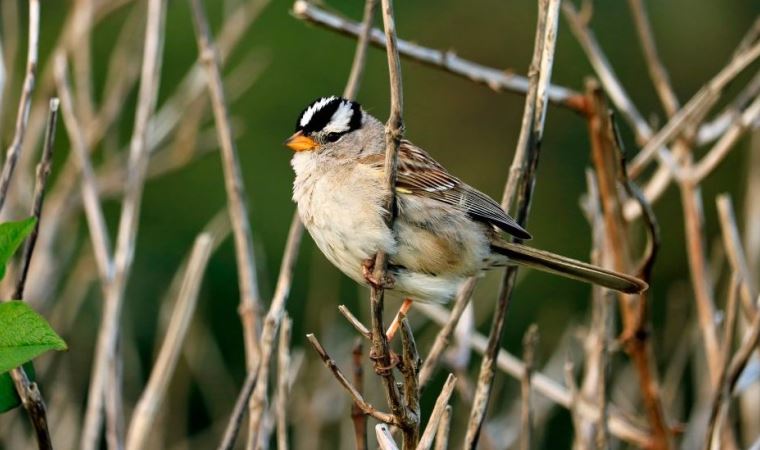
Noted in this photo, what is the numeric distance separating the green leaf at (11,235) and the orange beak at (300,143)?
1.20 m

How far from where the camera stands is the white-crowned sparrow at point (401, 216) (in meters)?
2.46

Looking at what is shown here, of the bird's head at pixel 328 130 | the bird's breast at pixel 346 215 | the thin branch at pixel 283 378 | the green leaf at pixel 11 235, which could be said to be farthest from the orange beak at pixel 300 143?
the green leaf at pixel 11 235

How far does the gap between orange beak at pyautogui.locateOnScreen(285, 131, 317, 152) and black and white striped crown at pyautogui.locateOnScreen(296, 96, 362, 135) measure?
0.02 m

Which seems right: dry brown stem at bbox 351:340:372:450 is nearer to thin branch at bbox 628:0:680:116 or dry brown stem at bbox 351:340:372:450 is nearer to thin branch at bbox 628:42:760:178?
thin branch at bbox 628:42:760:178

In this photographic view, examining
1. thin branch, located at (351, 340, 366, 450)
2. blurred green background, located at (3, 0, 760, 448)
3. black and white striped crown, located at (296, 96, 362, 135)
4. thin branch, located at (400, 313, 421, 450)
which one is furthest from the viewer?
blurred green background, located at (3, 0, 760, 448)

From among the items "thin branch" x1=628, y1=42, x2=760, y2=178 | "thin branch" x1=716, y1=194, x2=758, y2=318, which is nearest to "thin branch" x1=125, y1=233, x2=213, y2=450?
"thin branch" x1=628, y1=42, x2=760, y2=178

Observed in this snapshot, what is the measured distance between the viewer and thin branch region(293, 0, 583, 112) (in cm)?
288

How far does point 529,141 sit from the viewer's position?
2.30 metres

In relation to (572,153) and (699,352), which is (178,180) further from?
(699,352)

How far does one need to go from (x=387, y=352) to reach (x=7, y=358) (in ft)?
2.08

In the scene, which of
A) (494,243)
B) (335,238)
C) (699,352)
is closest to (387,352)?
(335,238)

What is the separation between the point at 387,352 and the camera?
1.97 meters

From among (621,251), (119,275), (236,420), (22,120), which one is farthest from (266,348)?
(621,251)

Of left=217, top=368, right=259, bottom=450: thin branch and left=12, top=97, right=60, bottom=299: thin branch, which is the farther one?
left=217, top=368, right=259, bottom=450: thin branch
